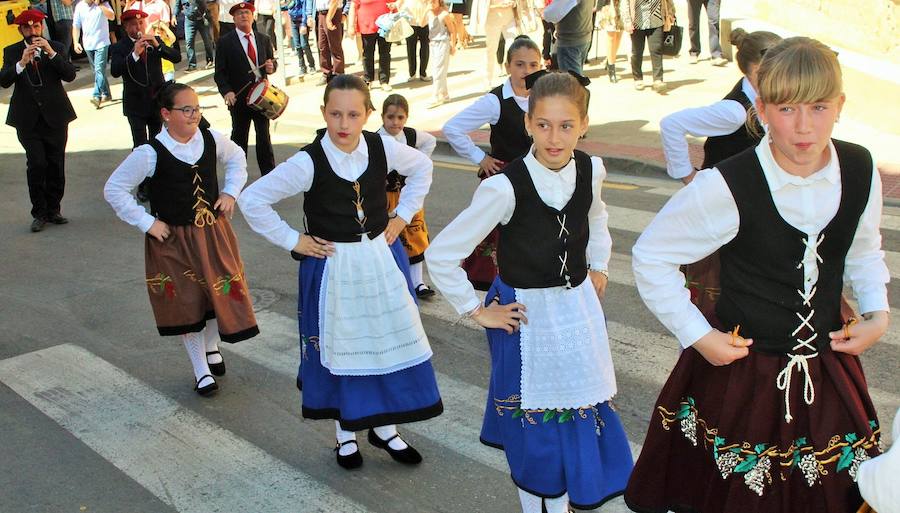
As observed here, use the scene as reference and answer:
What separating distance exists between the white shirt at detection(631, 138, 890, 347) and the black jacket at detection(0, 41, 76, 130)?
8578mm

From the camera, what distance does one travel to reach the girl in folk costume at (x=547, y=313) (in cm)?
400

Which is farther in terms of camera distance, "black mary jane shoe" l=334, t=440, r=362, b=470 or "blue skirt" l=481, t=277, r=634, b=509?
"black mary jane shoe" l=334, t=440, r=362, b=470

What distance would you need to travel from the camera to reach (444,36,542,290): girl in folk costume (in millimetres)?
6472

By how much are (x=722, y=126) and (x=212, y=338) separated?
3313mm

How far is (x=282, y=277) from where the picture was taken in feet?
27.7

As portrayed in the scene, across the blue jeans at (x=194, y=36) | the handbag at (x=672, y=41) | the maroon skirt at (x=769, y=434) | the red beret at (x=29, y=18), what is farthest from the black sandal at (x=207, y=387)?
the blue jeans at (x=194, y=36)

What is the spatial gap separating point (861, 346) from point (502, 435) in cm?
153

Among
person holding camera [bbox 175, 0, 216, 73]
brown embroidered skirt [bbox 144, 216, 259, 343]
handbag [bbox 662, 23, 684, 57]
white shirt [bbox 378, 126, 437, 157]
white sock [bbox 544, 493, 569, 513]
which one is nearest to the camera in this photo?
white sock [bbox 544, 493, 569, 513]

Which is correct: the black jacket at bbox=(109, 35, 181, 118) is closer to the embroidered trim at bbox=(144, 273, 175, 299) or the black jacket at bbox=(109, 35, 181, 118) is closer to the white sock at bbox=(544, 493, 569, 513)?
the embroidered trim at bbox=(144, 273, 175, 299)

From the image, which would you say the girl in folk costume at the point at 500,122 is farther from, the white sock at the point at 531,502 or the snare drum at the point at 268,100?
the snare drum at the point at 268,100

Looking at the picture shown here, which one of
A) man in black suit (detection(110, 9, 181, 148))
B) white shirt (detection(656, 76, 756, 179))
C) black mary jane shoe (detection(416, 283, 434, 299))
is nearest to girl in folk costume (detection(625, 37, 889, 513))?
white shirt (detection(656, 76, 756, 179))

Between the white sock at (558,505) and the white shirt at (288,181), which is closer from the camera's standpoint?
the white sock at (558,505)

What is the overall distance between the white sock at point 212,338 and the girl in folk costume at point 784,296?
147 inches

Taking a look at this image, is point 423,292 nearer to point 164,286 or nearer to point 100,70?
point 164,286
